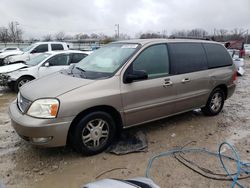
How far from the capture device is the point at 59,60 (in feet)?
26.9

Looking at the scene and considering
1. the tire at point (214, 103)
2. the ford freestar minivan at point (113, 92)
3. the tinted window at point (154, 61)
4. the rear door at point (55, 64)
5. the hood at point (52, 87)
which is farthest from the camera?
the rear door at point (55, 64)

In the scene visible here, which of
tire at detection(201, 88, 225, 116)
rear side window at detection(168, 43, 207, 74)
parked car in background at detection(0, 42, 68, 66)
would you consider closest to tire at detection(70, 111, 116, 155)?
rear side window at detection(168, 43, 207, 74)

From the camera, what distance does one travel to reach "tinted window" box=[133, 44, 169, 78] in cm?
378

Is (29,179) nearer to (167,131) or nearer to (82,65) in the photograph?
(82,65)

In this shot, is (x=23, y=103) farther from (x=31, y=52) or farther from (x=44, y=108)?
(x=31, y=52)

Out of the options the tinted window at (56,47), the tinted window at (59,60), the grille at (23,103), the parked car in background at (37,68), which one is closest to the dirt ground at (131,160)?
the grille at (23,103)

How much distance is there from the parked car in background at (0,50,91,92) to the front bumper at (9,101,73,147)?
5.01m

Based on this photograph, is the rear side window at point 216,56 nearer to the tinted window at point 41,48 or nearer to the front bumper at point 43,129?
the front bumper at point 43,129

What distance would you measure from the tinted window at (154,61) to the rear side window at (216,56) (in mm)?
1305

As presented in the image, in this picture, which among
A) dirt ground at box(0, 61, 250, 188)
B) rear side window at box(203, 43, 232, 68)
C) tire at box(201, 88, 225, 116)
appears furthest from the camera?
tire at box(201, 88, 225, 116)

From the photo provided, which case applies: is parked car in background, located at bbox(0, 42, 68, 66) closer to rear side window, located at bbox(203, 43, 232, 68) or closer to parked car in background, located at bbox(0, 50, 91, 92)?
parked car in background, located at bbox(0, 50, 91, 92)

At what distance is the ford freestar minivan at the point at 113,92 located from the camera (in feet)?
9.91

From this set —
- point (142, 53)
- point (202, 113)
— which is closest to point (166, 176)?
point (142, 53)

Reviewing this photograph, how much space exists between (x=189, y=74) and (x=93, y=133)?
2.23 meters
